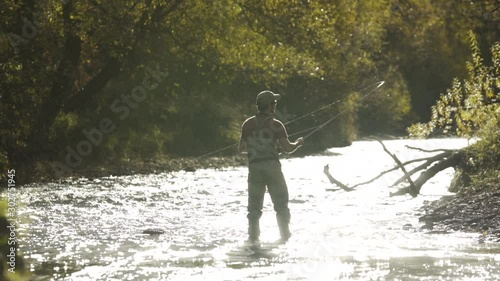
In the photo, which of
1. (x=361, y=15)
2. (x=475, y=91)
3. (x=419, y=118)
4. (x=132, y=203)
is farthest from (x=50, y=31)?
(x=419, y=118)

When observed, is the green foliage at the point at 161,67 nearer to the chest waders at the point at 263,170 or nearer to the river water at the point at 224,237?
the river water at the point at 224,237

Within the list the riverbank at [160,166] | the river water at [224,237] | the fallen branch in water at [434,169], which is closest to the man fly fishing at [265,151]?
the river water at [224,237]

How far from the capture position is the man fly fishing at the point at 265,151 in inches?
537

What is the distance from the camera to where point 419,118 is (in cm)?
6538

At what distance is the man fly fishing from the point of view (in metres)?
13.6

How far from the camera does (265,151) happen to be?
13.7 m

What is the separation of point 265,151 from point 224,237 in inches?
64.7

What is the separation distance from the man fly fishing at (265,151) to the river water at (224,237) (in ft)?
1.93

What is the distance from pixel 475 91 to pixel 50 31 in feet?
35.2

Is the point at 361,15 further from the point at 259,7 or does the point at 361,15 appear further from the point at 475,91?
the point at 475,91

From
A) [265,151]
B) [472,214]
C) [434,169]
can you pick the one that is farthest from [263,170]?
[434,169]

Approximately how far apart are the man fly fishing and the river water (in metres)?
0.59

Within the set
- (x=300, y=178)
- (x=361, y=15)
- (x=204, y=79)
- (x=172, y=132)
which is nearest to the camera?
(x=300, y=178)

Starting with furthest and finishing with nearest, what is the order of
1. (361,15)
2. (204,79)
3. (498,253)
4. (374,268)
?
(361,15) < (204,79) < (498,253) < (374,268)
